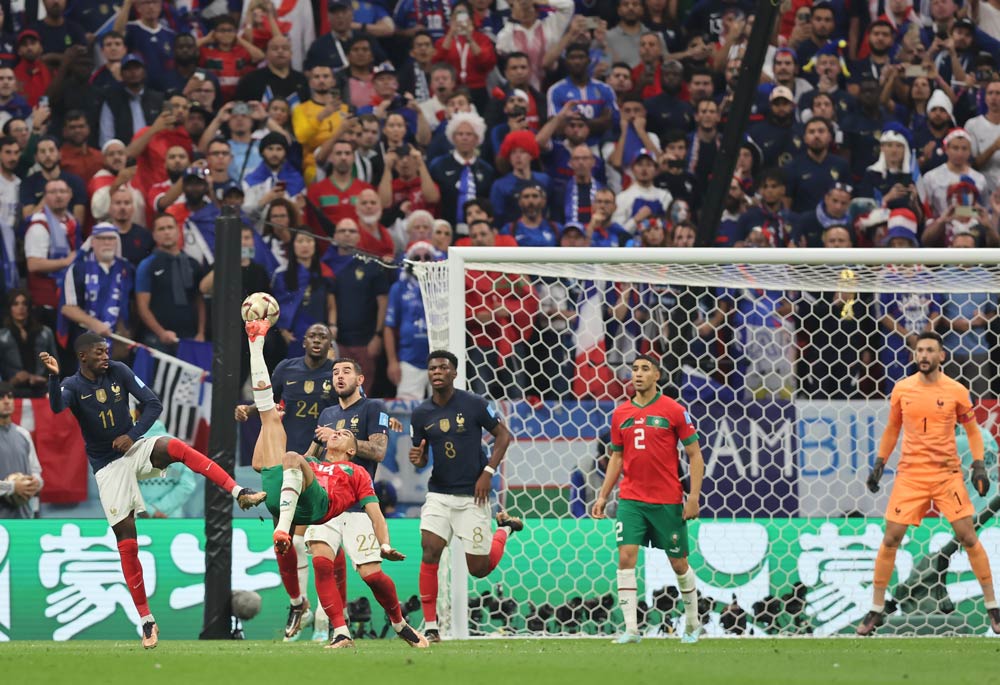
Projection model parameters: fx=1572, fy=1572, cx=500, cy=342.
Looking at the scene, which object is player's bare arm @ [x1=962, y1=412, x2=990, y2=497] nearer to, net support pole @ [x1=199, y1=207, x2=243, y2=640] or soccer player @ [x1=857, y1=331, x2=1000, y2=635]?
soccer player @ [x1=857, y1=331, x2=1000, y2=635]

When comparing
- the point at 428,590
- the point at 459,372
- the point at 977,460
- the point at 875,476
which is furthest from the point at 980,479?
the point at 428,590

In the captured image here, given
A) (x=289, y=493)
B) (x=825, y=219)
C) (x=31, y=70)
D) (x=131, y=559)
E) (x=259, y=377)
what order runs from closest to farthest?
(x=289, y=493)
(x=259, y=377)
(x=131, y=559)
(x=825, y=219)
(x=31, y=70)

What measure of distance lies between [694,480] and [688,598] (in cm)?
89

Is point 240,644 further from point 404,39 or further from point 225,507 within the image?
point 404,39

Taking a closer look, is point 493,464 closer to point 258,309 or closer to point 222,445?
point 222,445

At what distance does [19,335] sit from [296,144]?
373cm

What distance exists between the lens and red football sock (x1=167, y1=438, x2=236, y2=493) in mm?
10031

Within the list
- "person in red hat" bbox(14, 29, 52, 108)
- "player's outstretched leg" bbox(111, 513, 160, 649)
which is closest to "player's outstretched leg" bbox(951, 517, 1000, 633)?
"player's outstretched leg" bbox(111, 513, 160, 649)

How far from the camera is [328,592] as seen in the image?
9828 mm

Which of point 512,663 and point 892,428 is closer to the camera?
point 512,663

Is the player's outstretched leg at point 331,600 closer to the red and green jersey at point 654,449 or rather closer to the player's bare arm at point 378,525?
the player's bare arm at point 378,525

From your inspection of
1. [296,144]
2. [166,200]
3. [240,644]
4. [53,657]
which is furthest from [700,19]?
[53,657]

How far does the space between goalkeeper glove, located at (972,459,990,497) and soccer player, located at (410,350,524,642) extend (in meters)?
3.30

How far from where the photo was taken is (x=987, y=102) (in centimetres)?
1741
